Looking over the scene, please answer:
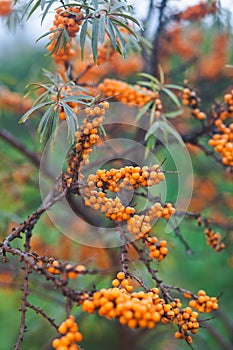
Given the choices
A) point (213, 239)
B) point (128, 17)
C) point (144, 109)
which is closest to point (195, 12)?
point (144, 109)

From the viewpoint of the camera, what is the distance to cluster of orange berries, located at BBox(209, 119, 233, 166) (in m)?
1.18

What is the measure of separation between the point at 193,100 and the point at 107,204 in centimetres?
56

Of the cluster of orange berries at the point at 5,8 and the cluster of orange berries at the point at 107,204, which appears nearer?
the cluster of orange berries at the point at 107,204

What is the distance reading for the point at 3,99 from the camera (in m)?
1.87

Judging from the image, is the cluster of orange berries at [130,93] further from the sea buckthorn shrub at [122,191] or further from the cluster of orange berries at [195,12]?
the cluster of orange berries at [195,12]

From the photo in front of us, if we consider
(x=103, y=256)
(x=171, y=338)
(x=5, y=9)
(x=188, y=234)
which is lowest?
(x=171, y=338)

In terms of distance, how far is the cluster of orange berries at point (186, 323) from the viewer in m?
0.85

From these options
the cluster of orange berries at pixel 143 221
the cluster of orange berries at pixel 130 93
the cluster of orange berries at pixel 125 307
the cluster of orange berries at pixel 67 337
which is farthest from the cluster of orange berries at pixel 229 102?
the cluster of orange berries at pixel 67 337

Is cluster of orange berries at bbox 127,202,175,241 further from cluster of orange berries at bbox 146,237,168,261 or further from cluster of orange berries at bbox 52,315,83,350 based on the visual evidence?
cluster of orange berries at bbox 52,315,83,350

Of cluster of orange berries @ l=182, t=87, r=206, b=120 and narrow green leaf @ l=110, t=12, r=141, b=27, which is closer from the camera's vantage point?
narrow green leaf @ l=110, t=12, r=141, b=27

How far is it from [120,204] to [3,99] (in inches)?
44.4

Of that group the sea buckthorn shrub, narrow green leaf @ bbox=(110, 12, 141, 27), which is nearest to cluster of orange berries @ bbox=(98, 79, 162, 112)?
the sea buckthorn shrub

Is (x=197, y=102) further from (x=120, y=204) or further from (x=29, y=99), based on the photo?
(x=29, y=99)

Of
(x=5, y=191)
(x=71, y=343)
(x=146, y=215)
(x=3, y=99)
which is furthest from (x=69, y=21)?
(x=5, y=191)
